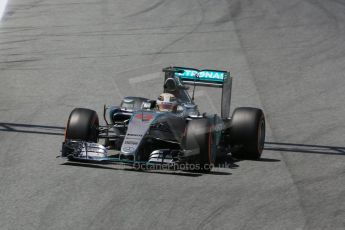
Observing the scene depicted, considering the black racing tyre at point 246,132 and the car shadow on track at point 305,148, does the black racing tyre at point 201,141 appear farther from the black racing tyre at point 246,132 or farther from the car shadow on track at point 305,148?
the car shadow on track at point 305,148

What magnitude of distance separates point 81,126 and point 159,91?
6.33 meters

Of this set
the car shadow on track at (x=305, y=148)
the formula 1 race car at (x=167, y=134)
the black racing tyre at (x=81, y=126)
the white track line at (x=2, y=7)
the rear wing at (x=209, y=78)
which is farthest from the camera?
the white track line at (x=2, y=7)

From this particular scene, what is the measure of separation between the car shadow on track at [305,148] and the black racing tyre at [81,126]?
123 inches

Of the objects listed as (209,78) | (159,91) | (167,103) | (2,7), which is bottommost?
(159,91)

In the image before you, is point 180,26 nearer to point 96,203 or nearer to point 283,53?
point 283,53

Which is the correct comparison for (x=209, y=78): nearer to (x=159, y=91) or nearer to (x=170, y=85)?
(x=170, y=85)

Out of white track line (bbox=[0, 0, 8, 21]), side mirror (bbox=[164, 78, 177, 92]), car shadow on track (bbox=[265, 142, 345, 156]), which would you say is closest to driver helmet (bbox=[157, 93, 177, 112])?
side mirror (bbox=[164, 78, 177, 92])

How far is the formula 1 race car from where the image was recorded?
44.8ft

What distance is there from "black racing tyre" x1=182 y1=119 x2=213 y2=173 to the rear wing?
219cm

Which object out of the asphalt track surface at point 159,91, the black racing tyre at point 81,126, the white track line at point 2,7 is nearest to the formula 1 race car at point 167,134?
the black racing tyre at point 81,126

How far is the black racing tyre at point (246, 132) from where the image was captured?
1461 cm

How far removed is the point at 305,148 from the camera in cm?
1569

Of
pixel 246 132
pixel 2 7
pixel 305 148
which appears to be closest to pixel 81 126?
pixel 246 132

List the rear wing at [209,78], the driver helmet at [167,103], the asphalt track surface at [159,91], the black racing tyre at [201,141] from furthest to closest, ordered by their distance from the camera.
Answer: the rear wing at [209,78], the driver helmet at [167,103], the black racing tyre at [201,141], the asphalt track surface at [159,91]
